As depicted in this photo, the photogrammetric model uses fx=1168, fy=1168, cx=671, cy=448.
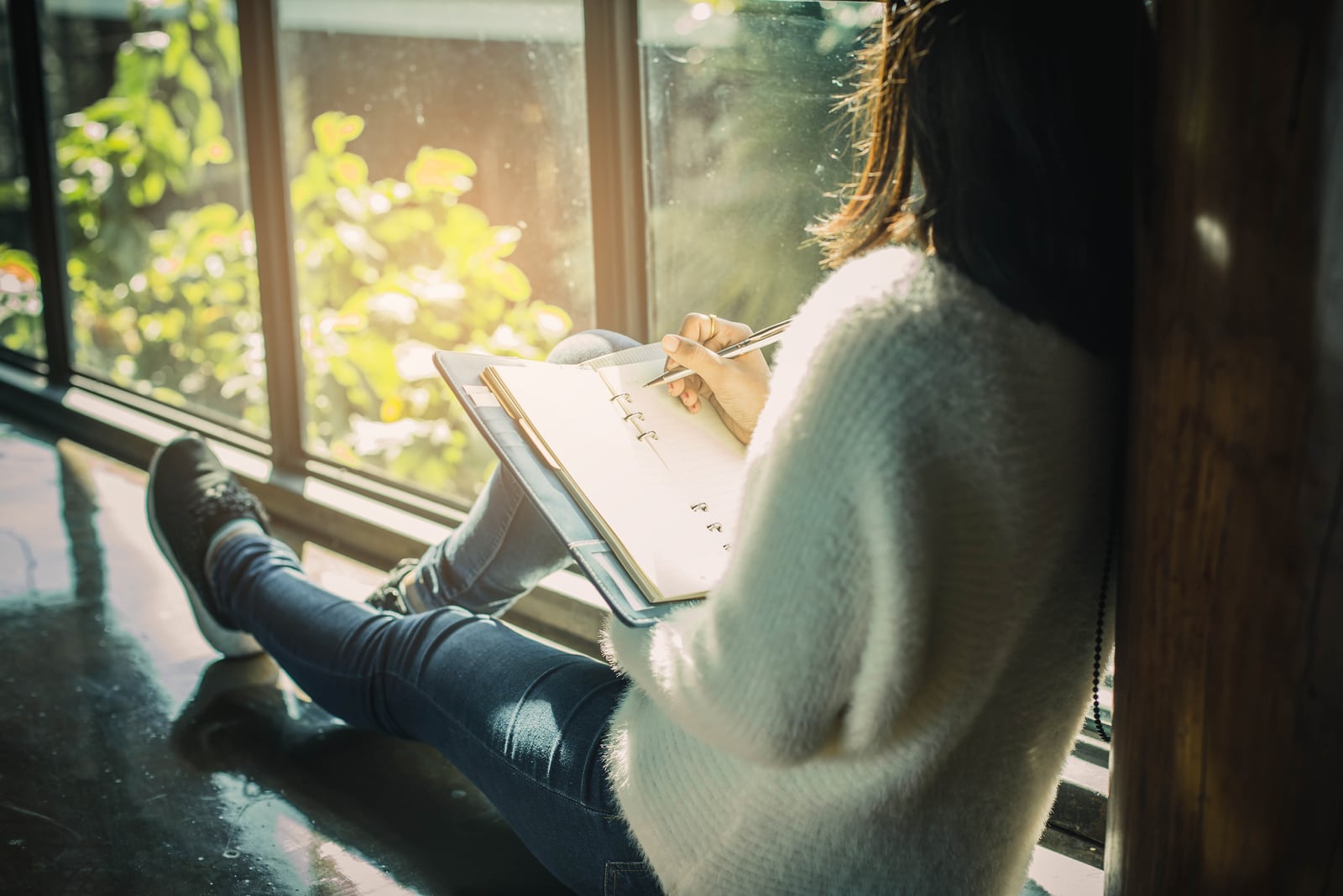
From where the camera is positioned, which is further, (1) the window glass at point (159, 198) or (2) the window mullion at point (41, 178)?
(2) the window mullion at point (41, 178)

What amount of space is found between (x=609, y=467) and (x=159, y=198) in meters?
2.71

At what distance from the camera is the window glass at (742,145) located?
1653 millimetres

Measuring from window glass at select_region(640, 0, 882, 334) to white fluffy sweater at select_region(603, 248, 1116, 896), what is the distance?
0.93 metres

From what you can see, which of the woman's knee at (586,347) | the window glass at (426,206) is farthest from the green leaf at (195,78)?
the woman's knee at (586,347)

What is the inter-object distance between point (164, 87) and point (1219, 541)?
3206mm

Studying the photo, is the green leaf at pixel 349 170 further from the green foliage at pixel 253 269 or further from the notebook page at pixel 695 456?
the notebook page at pixel 695 456

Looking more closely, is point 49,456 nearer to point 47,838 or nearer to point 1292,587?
point 47,838

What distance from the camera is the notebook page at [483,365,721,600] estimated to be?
3.40 ft

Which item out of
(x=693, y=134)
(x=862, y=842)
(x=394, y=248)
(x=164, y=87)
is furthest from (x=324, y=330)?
(x=862, y=842)

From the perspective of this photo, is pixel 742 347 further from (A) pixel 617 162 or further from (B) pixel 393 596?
(A) pixel 617 162

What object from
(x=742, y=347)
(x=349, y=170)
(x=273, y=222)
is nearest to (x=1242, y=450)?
(x=742, y=347)

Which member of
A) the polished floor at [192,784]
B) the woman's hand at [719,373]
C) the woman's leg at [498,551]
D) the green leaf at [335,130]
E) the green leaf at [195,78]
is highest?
the green leaf at [195,78]

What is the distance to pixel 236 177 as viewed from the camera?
3021 mm

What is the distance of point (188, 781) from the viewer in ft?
5.20
